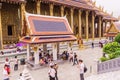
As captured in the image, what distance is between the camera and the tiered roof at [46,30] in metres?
13.8

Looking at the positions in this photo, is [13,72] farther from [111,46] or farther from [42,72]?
[111,46]

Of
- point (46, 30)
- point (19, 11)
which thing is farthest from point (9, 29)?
point (46, 30)

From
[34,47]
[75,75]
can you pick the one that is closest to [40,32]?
[34,47]

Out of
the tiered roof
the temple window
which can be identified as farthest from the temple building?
the tiered roof

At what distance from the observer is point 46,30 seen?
48.0 ft

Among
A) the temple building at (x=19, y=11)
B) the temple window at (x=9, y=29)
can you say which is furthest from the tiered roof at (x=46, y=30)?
the temple window at (x=9, y=29)

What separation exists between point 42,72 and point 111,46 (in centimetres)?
509

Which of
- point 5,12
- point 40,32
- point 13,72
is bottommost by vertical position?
point 13,72

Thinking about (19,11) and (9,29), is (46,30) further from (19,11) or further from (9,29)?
(19,11)

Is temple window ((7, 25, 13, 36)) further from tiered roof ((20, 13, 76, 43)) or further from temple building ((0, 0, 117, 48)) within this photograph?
tiered roof ((20, 13, 76, 43))

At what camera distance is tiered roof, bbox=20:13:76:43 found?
542 inches

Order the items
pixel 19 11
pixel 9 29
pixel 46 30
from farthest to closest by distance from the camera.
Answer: pixel 19 11 → pixel 9 29 → pixel 46 30

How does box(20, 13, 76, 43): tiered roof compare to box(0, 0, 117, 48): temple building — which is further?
box(0, 0, 117, 48): temple building

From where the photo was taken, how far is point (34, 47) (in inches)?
539
